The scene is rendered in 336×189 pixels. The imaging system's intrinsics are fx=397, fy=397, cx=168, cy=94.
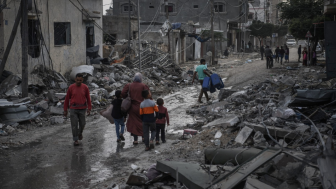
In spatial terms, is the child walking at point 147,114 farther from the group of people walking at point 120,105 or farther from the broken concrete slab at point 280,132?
the broken concrete slab at point 280,132

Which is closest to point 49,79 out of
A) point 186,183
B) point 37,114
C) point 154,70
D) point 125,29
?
point 37,114

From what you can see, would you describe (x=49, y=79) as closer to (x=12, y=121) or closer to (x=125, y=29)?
(x=12, y=121)

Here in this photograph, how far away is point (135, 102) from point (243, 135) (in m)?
2.50

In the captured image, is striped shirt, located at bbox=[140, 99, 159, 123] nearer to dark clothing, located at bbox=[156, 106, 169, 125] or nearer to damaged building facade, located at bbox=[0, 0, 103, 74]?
dark clothing, located at bbox=[156, 106, 169, 125]

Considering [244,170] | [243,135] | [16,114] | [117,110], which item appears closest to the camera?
[244,170]

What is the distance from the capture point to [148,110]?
813 cm

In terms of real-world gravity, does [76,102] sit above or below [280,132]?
above

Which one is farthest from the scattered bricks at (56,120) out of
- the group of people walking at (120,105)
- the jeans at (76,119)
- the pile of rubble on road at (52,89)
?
the jeans at (76,119)

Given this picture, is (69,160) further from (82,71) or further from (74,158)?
(82,71)

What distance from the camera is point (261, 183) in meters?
4.33

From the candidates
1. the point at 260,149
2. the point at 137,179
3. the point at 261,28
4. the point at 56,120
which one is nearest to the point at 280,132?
the point at 260,149

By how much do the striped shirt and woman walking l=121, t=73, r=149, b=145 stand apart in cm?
58

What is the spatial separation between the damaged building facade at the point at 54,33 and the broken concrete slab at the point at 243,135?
9.04 metres

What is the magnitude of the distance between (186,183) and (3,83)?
10280mm
